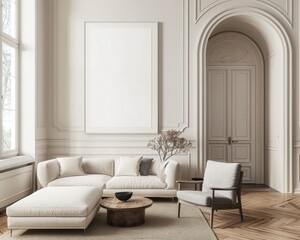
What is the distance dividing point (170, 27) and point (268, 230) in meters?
2.90

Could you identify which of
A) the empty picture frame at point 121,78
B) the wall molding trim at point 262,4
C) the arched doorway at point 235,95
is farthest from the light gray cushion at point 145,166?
the wall molding trim at point 262,4

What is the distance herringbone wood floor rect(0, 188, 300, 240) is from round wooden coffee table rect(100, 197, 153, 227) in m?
0.68

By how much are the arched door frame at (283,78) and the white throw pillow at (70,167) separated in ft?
5.17

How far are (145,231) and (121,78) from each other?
7.70 feet

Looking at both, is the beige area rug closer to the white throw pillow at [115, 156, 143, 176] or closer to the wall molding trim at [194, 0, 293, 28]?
the white throw pillow at [115, 156, 143, 176]

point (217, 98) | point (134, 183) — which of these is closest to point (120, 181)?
point (134, 183)

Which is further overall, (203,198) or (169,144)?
(169,144)

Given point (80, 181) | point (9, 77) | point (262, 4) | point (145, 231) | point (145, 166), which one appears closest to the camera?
point (145, 231)

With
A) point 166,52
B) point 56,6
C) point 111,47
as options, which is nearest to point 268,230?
point 166,52

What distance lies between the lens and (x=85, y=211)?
2.81 metres

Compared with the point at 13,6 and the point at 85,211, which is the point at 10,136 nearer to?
the point at 13,6

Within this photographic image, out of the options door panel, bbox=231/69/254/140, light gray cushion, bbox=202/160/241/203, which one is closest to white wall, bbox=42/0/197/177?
door panel, bbox=231/69/254/140

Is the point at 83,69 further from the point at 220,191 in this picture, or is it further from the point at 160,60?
the point at 220,191

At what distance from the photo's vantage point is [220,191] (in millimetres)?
3357
